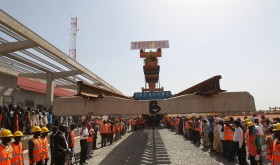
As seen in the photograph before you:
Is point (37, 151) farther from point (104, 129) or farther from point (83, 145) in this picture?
point (104, 129)

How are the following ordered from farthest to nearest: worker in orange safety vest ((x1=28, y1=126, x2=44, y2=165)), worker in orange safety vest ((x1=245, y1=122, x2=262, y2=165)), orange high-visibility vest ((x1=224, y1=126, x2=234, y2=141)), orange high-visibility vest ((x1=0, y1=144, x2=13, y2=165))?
orange high-visibility vest ((x1=224, y1=126, x2=234, y2=141)) → worker in orange safety vest ((x1=245, y1=122, x2=262, y2=165)) → worker in orange safety vest ((x1=28, y1=126, x2=44, y2=165)) → orange high-visibility vest ((x1=0, y1=144, x2=13, y2=165))

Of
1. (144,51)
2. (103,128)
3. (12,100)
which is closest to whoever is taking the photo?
(103,128)

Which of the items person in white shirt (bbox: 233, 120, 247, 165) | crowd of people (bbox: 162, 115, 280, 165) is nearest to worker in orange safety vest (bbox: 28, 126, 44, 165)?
crowd of people (bbox: 162, 115, 280, 165)

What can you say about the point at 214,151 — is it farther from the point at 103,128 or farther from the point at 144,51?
the point at 144,51

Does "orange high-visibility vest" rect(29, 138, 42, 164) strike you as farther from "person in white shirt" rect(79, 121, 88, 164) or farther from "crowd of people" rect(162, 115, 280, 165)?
"crowd of people" rect(162, 115, 280, 165)

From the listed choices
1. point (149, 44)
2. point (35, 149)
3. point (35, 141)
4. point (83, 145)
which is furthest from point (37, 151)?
point (149, 44)

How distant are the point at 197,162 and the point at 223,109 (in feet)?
8.80

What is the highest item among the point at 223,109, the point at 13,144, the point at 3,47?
the point at 3,47

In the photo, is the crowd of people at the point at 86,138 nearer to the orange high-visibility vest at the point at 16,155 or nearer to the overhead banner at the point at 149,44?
the orange high-visibility vest at the point at 16,155

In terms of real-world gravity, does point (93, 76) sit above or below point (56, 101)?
above

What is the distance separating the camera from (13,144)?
679 cm

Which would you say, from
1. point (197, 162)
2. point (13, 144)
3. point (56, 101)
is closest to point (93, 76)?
point (56, 101)

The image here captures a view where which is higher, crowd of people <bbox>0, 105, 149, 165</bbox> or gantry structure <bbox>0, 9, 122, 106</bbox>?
gantry structure <bbox>0, 9, 122, 106</bbox>

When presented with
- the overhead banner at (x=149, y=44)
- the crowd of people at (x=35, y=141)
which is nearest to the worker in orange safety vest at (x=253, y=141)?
the crowd of people at (x=35, y=141)
